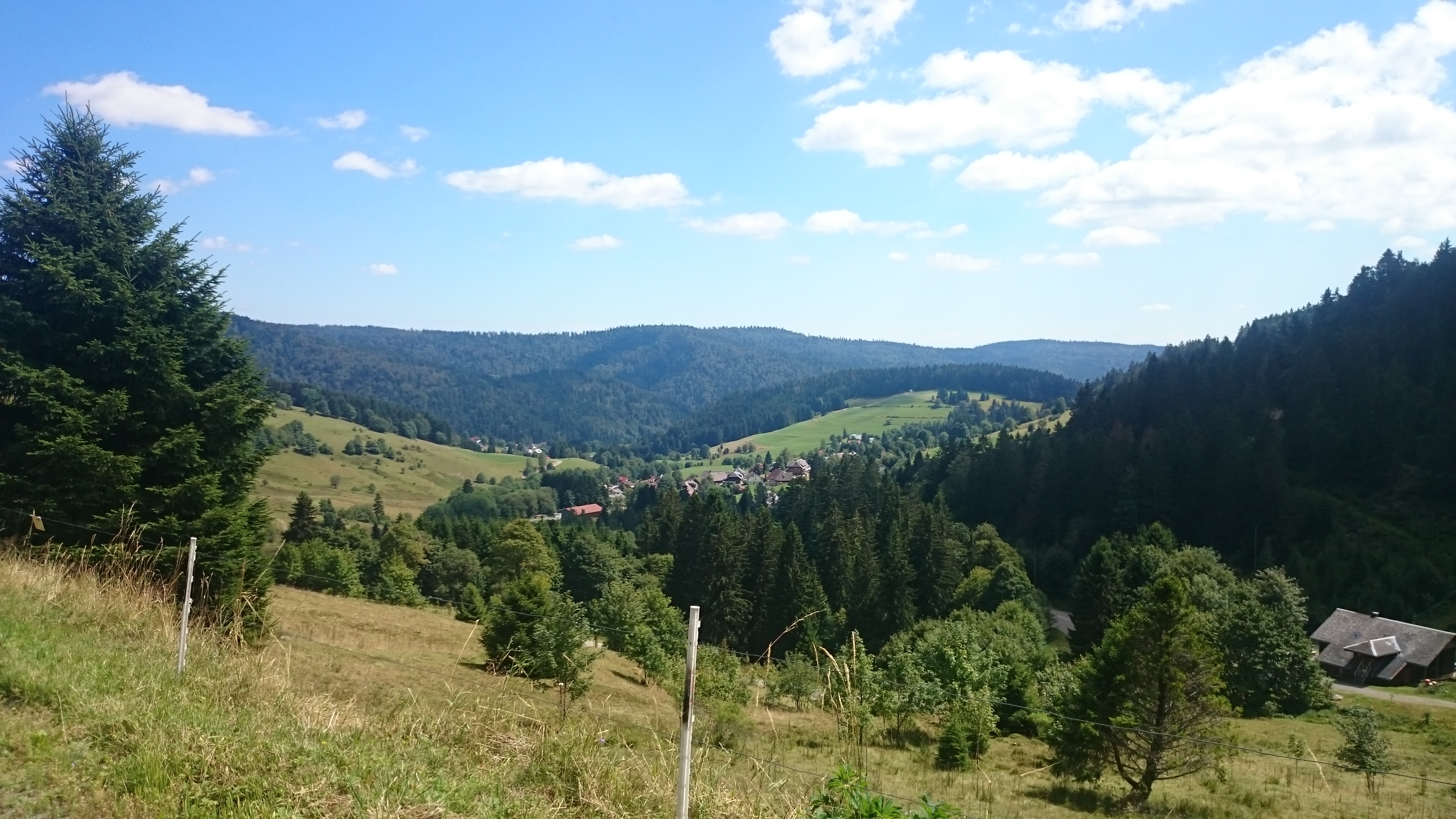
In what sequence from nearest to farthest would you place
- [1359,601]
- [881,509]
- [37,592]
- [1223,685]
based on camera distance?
[37,592]
[1223,685]
[1359,601]
[881,509]

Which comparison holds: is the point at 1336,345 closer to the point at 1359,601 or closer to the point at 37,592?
the point at 1359,601

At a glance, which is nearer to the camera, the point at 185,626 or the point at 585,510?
the point at 185,626

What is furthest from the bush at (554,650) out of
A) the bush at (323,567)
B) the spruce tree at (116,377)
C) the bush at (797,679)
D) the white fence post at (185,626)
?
the bush at (323,567)

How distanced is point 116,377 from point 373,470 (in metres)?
147

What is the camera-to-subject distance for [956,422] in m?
176

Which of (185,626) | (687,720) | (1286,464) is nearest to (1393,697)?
(1286,464)

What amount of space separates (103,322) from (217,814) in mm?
14716

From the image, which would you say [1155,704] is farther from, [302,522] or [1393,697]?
[302,522]

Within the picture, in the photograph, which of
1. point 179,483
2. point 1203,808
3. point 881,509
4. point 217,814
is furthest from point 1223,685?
point 881,509

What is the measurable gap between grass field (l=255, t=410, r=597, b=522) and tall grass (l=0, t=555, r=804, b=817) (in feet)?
308

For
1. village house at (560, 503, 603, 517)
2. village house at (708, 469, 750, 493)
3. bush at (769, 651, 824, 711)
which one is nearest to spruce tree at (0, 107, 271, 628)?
bush at (769, 651, 824, 711)

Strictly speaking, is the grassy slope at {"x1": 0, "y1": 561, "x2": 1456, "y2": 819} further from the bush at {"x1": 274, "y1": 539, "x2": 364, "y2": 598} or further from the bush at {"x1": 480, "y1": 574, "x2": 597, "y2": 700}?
the bush at {"x1": 274, "y1": 539, "x2": 364, "y2": 598}

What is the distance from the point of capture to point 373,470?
151 metres

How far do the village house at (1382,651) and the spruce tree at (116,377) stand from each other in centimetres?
5849
